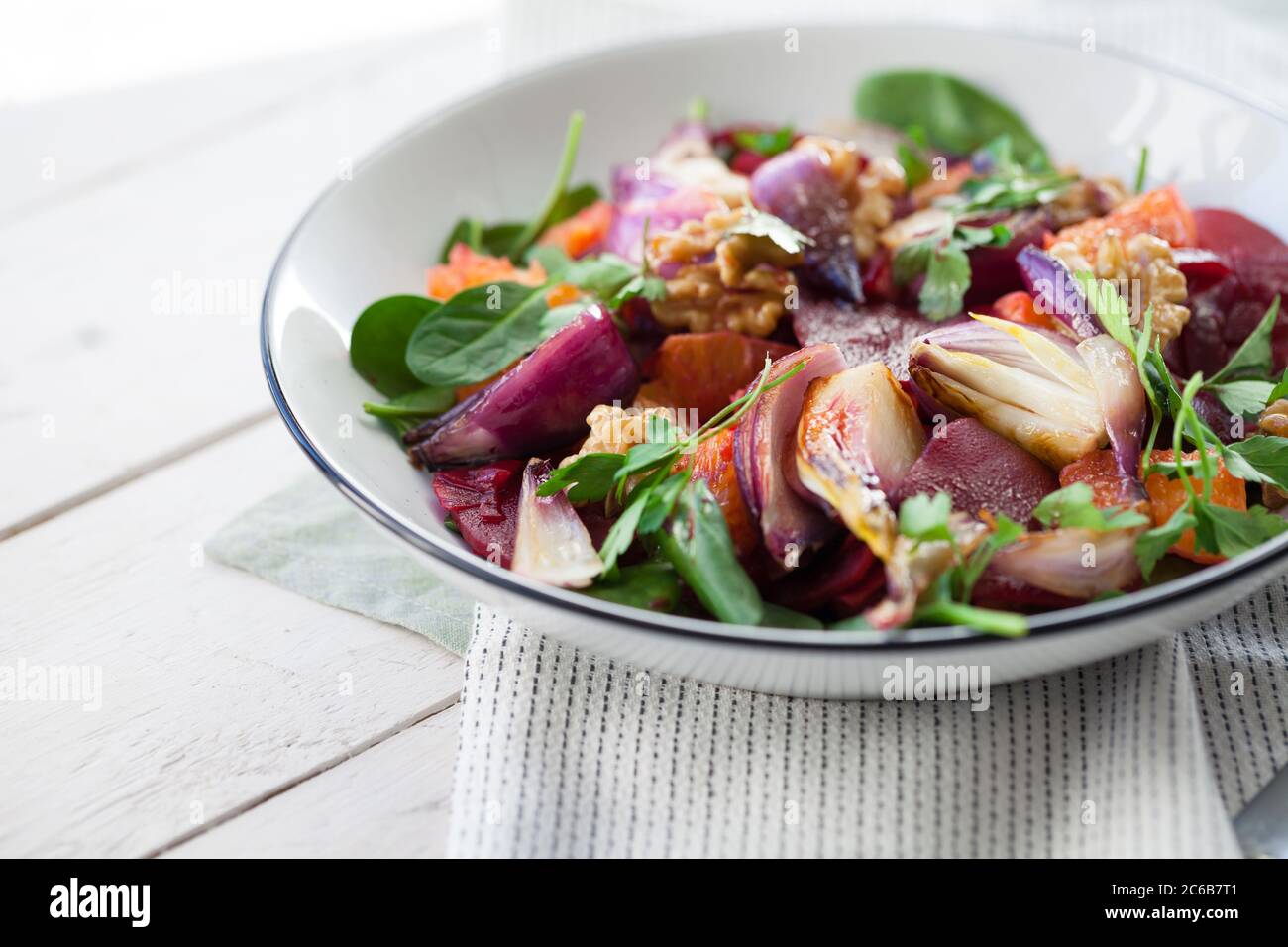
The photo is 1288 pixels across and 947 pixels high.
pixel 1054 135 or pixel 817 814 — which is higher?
pixel 1054 135

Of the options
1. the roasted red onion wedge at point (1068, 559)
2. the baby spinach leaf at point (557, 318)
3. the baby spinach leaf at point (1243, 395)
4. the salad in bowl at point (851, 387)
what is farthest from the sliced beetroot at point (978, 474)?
the baby spinach leaf at point (557, 318)

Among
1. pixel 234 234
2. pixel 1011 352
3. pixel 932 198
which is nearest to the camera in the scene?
pixel 1011 352

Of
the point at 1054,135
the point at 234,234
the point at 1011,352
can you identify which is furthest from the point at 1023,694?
the point at 234,234

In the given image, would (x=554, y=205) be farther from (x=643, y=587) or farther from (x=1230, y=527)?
(x=1230, y=527)

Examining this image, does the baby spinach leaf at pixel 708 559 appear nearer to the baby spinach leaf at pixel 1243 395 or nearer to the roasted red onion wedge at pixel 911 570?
the roasted red onion wedge at pixel 911 570

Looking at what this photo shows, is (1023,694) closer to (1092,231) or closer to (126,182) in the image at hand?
(1092,231)

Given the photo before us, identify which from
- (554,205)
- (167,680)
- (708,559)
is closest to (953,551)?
(708,559)

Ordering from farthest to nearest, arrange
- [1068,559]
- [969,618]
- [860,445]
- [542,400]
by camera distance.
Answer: [542,400] → [860,445] → [1068,559] → [969,618]
